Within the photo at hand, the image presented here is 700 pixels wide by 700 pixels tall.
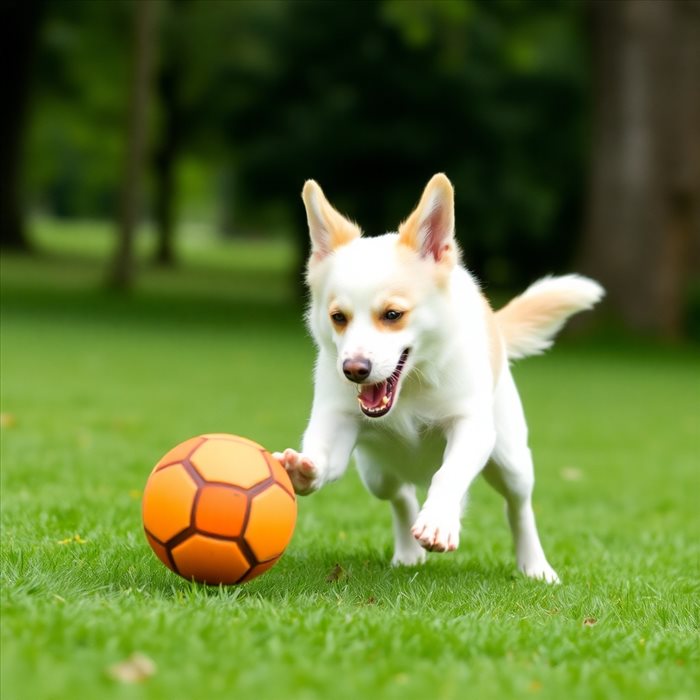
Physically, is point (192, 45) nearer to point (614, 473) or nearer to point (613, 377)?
point (613, 377)

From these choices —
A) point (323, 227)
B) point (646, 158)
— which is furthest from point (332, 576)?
point (646, 158)

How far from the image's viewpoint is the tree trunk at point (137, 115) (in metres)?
27.0

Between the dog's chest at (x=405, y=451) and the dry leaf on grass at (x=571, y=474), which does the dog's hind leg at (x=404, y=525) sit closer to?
the dog's chest at (x=405, y=451)

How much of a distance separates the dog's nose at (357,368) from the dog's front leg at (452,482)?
553mm

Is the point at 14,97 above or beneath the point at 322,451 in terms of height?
above

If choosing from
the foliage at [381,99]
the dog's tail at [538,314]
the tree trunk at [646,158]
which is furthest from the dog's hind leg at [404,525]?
the foliage at [381,99]

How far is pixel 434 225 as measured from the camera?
5.08m

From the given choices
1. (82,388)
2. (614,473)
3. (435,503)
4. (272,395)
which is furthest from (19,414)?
(435,503)

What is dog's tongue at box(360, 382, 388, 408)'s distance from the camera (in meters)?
4.84

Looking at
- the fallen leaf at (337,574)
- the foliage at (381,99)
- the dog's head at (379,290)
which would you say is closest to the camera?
the dog's head at (379,290)

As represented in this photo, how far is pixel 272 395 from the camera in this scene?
578 inches

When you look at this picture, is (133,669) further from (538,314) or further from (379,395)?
(538,314)

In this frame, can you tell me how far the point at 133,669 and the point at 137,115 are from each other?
25.4m

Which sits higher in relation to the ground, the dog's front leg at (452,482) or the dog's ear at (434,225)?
the dog's ear at (434,225)
